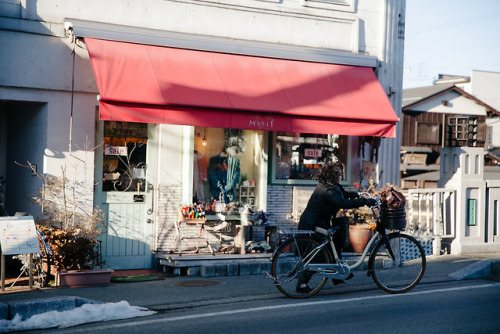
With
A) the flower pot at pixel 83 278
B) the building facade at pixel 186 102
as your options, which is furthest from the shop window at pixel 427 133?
the flower pot at pixel 83 278

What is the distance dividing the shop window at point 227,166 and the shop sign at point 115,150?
1.34m

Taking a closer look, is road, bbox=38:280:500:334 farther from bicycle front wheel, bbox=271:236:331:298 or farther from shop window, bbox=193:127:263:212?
shop window, bbox=193:127:263:212

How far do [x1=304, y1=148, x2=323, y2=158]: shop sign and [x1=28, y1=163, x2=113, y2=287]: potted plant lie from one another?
431 cm

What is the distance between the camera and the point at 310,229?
8.29 metres

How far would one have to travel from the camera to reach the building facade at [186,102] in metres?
9.92

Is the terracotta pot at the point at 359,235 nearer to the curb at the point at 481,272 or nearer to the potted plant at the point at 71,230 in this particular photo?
the curb at the point at 481,272

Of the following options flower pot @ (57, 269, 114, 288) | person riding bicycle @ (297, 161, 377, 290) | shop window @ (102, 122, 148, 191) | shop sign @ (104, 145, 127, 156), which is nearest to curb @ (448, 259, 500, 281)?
person riding bicycle @ (297, 161, 377, 290)

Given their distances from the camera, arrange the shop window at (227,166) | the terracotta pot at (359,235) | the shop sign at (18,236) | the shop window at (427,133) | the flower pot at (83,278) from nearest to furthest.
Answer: the shop sign at (18,236), the flower pot at (83,278), the shop window at (227,166), the terracotta pot at (359,235), the shop window at (427,133)

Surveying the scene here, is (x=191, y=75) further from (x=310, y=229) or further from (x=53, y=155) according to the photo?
(x=310, y=229)

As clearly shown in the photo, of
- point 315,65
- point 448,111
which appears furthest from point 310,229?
point 448,111

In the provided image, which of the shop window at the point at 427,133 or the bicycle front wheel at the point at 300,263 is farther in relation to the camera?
the shop window at the point at 427,133

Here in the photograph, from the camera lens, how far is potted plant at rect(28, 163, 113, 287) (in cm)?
910

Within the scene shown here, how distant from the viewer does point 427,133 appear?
43750 mm

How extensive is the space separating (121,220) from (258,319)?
465cm
